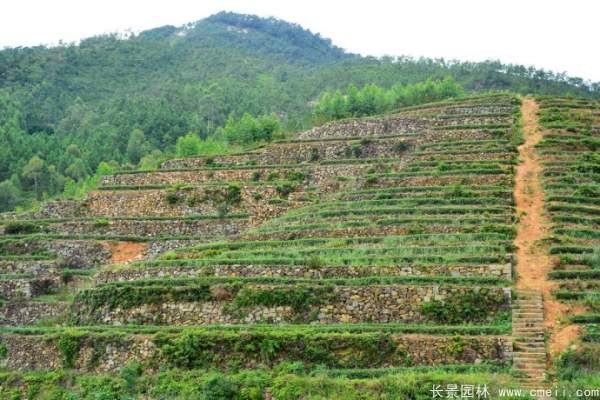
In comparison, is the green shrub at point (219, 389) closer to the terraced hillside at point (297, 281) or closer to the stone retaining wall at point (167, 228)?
the terraced hillside at point (297, 281)

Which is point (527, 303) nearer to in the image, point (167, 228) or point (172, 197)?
point (167, 228)

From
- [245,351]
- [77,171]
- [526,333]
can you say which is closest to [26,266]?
[245,351]

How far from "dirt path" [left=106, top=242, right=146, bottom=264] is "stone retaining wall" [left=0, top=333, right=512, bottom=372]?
12500 millimetres

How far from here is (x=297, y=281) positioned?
1316 inches

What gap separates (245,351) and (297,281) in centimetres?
429

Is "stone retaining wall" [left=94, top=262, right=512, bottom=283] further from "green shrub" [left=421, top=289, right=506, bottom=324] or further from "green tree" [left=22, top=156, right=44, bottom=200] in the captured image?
"green tree" [left=22, top=156, right=44, bottom=200]

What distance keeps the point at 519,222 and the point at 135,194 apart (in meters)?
26.5

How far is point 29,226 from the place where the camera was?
5259 cm

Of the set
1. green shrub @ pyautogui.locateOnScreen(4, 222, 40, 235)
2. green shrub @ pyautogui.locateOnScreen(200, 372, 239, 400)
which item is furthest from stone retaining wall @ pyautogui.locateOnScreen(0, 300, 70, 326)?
green shrub @ pyautogui.locateOnScreen(200, 372, 239, 400)

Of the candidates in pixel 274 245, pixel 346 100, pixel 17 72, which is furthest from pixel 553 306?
pixel 17 72

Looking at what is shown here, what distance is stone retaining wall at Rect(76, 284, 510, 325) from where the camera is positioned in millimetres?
31250

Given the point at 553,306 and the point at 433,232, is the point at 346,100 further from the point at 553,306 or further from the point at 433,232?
the point at 553,306

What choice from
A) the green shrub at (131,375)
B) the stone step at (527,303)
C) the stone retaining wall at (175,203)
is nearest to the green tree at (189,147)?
the stone retaining wall at (175,203)

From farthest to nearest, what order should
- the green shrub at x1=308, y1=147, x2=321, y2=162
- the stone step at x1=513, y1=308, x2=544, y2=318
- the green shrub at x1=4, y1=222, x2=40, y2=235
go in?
the green shrub at x1=308, y1=147, x2=321, y2=162 → the green shrub at x1=4, y1=222, x2=40, y2=235 → the stone step at x1=513, y1=308, x2=544, y2=318
